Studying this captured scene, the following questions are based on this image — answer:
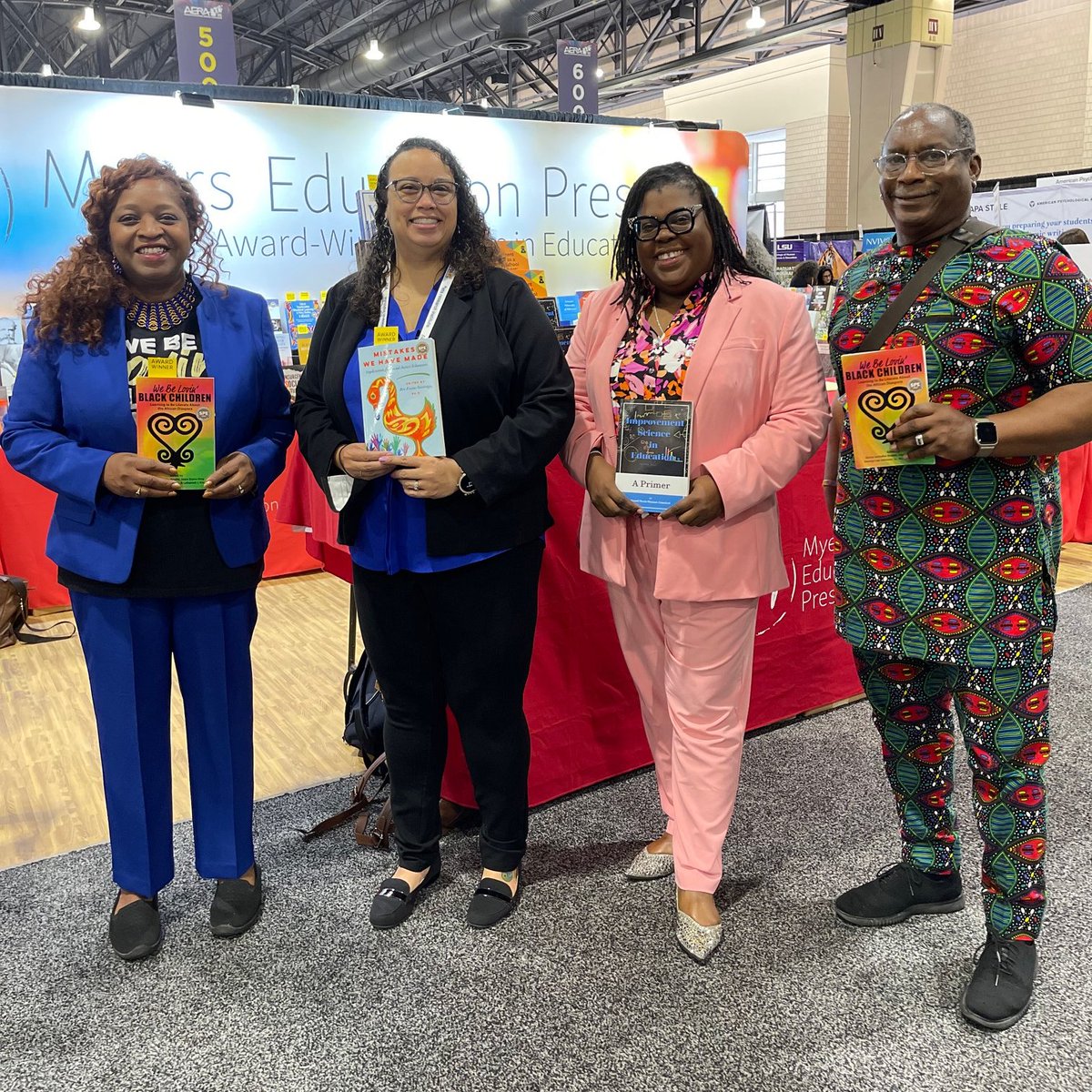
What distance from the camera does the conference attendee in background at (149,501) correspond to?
1.81m

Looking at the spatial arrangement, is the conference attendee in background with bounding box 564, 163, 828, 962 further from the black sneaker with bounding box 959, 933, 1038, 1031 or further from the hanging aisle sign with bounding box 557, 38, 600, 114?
the hanging aisle sign with bounding box 557, 38, 600, 114

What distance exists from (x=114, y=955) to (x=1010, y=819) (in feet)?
5.77

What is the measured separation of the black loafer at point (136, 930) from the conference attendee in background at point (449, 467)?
1.46 feet

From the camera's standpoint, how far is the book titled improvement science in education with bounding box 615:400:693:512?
181 cm

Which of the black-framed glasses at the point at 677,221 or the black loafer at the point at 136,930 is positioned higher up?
the black-framed glasses at the point at 677,221

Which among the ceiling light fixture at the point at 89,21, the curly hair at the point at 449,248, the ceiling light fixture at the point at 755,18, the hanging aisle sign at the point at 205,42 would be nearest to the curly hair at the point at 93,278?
the curly hair at the point at 449,248

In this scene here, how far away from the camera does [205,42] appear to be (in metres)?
7.12

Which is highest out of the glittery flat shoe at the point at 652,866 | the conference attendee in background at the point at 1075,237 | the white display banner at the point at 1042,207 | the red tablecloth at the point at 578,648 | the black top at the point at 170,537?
the white display banner at the point at 1042,207

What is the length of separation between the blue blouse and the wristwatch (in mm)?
882

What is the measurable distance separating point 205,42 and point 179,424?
21.7 feet

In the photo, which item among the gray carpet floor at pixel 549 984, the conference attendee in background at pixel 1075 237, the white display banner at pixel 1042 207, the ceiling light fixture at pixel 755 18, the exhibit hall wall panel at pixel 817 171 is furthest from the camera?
the exhibit hall wall panel at pixel 817 171

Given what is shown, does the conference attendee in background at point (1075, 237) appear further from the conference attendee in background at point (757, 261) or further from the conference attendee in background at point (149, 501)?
the conference attendee in background at point (149, 501)

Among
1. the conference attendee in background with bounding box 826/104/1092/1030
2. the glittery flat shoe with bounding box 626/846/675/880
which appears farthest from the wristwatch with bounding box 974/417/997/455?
the glittery flat shoe with bounding box 626/846/675/880

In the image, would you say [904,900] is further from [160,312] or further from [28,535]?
[28,535]
